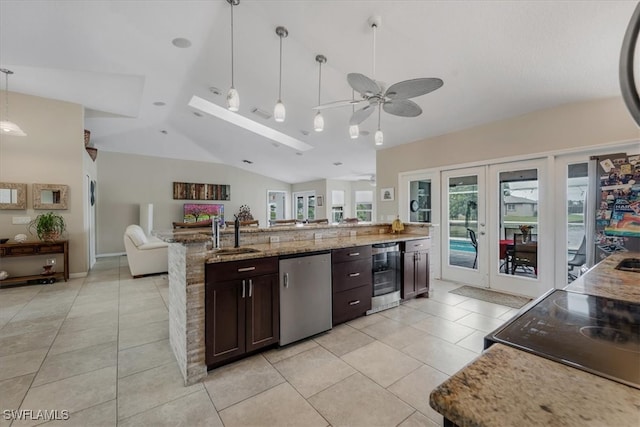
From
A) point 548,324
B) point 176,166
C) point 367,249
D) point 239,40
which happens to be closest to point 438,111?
point 367,249

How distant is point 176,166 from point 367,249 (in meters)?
7.59

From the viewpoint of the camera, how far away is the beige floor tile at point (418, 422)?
1.68 metres

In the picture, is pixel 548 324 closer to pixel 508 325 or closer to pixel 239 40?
pixel 508 325

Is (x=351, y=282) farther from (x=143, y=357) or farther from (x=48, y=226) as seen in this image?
(x=48, y=226)

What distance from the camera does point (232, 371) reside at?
224 cm

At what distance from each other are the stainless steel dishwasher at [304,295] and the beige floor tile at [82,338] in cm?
182

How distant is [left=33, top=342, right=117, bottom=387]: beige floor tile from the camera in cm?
216

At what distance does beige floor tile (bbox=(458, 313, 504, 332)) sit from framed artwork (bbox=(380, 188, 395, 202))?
2929 millimetres

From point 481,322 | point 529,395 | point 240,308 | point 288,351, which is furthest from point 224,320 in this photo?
point 481,322

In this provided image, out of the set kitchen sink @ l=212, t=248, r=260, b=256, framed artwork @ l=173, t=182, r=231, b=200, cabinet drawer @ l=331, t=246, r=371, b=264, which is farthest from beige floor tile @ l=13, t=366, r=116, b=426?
framed artwork @ l=173, t=182, r=231, b=200

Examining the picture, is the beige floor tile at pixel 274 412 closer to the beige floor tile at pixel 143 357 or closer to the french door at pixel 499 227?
the beige floor tile at pixel 143 357

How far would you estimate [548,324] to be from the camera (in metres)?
0.95

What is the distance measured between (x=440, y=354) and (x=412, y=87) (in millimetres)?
2346

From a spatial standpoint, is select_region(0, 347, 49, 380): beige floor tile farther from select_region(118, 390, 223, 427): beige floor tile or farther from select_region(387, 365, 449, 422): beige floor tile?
select_region(387, 365, 449, 422): beige floor tile
